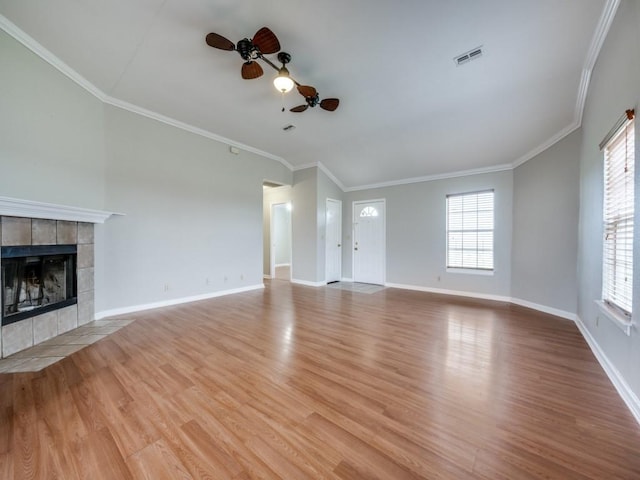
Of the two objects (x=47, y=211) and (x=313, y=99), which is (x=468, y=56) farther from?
(x=47, y=211)

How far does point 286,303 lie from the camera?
4.67 m

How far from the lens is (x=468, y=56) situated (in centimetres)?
283

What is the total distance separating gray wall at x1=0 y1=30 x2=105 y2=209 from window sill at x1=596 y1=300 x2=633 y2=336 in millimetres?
5768

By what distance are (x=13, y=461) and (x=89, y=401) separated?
0.52m

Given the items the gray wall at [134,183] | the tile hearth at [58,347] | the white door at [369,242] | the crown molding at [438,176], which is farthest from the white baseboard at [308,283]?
the tile hearth at [58,347]

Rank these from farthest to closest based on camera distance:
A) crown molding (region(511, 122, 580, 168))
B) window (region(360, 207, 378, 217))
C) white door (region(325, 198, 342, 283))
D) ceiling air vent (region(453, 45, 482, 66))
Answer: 1. white door (region(325, 198, 342, 283))
2. window (region(360, 207, 378, 217))
3. crown molding (region(511, 122, 580, 168))
4. ceiling air vent (region(453, 45, 482, 66))

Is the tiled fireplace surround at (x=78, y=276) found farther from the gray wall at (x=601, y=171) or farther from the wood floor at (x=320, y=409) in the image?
the gray wall at (x=601, y=171)

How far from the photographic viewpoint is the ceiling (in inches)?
94.4

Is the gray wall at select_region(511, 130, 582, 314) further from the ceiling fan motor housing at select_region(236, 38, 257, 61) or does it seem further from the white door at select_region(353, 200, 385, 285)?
the ceiling fan motor housing at select_region(236, 38, 257, 61)

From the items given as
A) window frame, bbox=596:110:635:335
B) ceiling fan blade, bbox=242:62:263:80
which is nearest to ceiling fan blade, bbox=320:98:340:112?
ceiling fan blade, bbox=242:62:263:80

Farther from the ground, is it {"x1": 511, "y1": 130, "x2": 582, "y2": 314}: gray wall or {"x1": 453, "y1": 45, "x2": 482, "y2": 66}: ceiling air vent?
{"x1": 453, "y1": 45, "x2": 482, "y2": 66}: ceiling air vent

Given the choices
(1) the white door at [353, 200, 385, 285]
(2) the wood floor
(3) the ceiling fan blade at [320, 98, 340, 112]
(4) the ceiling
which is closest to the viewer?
(2) the wood floor

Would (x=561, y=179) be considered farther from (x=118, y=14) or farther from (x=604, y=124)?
(x=118, y=14)

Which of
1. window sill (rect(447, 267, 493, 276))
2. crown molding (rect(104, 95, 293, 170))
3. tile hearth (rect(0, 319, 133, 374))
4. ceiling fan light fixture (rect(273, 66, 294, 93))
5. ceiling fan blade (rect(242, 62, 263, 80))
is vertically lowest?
tile hearth (rect(0, 319, 133, 374))
